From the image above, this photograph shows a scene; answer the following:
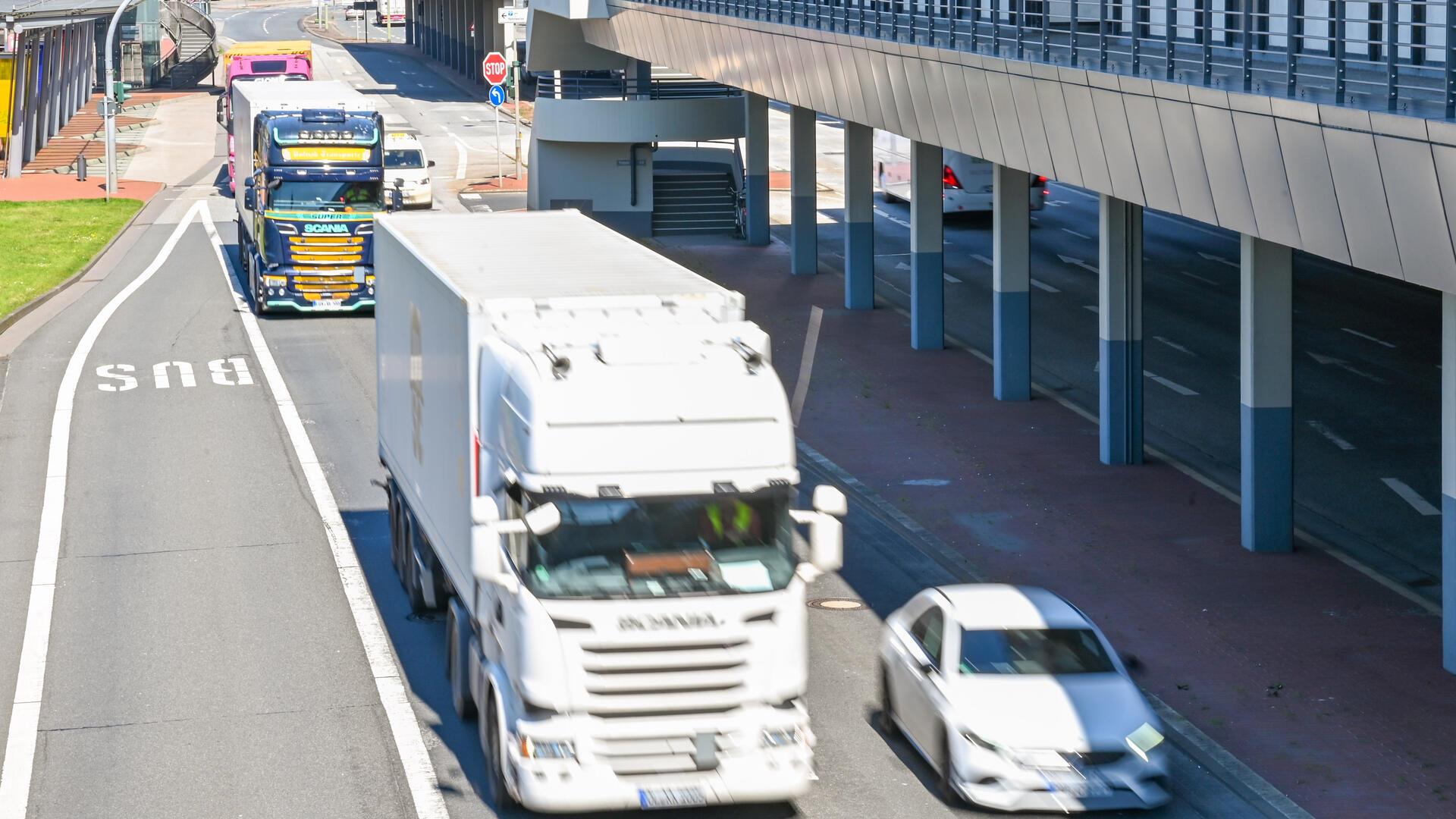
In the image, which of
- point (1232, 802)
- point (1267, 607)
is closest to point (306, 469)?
point (1267, 607)

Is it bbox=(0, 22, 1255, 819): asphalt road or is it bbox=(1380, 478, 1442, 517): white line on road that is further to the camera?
bbox=(1380, 478, 1442, 517): white line on road

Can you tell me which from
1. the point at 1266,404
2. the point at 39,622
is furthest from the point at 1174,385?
the point at 39,622

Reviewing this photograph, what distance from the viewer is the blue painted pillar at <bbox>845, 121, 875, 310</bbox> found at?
119ft

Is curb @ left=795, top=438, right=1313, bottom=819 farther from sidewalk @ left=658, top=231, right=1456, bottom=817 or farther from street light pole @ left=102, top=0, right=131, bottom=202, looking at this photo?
street light pole @ left=102, top=0, right=131, bottom=202

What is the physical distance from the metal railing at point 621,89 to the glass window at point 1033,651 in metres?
37.9

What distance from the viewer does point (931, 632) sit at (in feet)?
46.7

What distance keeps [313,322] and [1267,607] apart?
2336 centimetres

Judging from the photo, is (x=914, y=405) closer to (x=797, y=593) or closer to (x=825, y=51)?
(x=825, y=51)

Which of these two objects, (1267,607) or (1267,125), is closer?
(1267,125)

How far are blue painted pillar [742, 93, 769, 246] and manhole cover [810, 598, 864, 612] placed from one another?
2763 centimetres

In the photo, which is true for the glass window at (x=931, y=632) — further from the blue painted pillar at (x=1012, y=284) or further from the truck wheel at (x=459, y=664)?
the blue painted pillar at (x=1012, y=284)

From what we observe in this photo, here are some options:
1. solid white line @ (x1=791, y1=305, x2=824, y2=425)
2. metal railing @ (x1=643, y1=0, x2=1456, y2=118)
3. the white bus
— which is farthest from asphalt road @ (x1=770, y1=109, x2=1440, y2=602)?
metal railing @ (x1=643, y1=0, x2=1456, y2=118)

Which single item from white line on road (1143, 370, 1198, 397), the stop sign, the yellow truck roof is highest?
the yellow truck roof

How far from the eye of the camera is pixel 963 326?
35.0 meters
